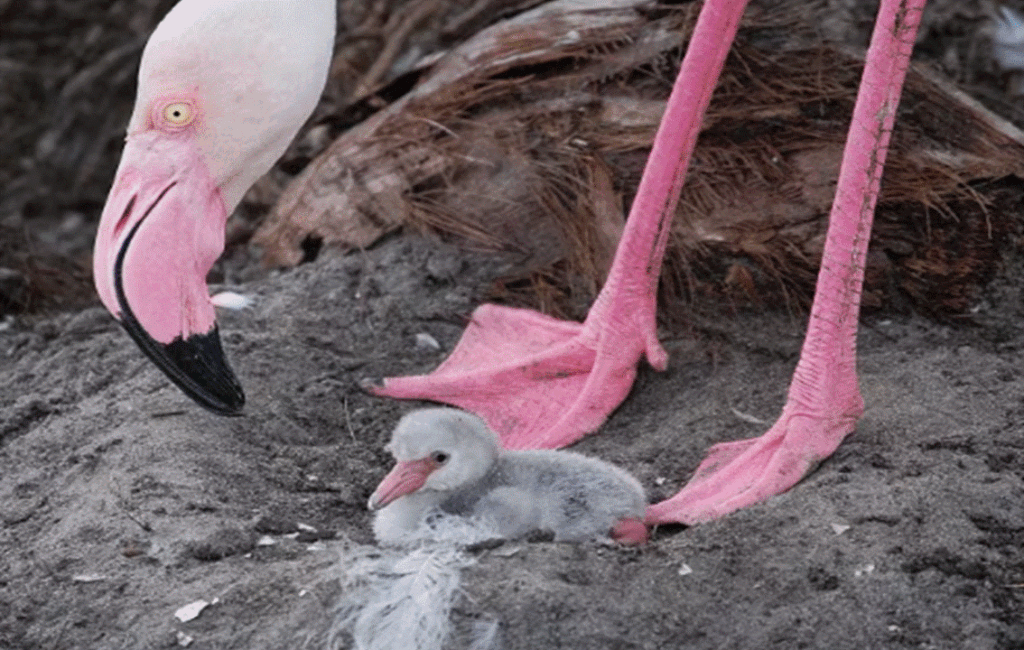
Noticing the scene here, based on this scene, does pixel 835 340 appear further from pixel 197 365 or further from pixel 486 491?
pixel 197 365

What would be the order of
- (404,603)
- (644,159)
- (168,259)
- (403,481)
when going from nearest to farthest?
(404,603) < (403,481) < (168,259) < (644,159)

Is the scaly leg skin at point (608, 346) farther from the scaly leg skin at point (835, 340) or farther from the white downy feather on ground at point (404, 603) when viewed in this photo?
the white downy feather on ground at point (404, 603)

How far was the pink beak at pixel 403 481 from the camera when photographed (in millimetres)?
2947

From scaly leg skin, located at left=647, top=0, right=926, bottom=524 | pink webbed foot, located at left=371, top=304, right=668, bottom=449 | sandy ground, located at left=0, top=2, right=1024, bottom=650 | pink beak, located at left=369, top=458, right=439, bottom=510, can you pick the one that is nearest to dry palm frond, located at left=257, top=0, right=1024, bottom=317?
sandy ground, located at left=0, top=2, right=1024, bottom=650

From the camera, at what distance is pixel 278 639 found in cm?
264

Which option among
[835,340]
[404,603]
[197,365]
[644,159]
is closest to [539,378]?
[644,159]

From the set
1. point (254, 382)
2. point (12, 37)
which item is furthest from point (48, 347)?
point (12, 37)

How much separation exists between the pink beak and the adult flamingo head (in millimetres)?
328

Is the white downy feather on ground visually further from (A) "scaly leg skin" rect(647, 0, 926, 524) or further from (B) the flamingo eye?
(B) the flamingo eye

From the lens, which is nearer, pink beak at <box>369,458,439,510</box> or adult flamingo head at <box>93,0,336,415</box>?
pink beak at <box>369,458,439,510</box>

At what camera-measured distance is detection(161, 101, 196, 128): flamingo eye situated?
314 cm

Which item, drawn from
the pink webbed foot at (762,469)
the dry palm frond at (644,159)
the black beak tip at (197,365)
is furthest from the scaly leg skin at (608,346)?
the black beak tip at (197,365)

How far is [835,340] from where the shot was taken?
3178 mm

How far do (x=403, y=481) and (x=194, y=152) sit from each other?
2.21 feet
